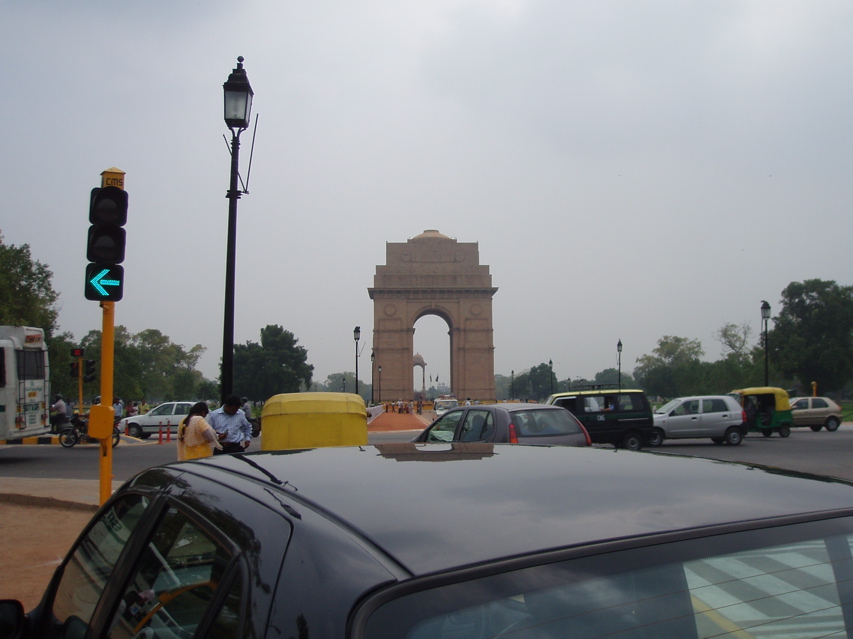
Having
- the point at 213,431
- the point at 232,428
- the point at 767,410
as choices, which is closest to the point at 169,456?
the point at 232,428

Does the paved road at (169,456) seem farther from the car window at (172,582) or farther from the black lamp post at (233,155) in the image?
the car window at (172,582)

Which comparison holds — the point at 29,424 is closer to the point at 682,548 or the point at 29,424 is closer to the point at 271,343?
the point at 682,548

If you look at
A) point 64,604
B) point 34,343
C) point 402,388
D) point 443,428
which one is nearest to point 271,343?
point 402,388

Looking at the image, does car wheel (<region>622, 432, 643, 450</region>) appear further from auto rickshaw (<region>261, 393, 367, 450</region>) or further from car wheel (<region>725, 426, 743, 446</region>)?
auto rickshaw (<region>261, 393, 367, 450</region>)

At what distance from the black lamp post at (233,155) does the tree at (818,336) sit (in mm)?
54917

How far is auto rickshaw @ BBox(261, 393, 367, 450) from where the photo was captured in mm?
10789

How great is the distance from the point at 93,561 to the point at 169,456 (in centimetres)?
1565

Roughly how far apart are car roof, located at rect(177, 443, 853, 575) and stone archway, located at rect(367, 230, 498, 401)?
62553 millimetres

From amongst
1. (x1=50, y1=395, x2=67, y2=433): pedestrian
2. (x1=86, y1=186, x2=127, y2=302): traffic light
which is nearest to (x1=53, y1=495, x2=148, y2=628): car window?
(x1=86, y1=186, x2=127, y2=302): traffic light

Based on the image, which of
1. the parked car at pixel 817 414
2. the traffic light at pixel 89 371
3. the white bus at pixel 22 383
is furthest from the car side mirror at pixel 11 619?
the parked car at pixel 817 414

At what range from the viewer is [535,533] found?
1.42 metres

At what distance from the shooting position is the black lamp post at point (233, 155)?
29.2 feet

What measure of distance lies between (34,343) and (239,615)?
17232 mm

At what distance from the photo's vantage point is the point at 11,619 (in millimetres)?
2211
